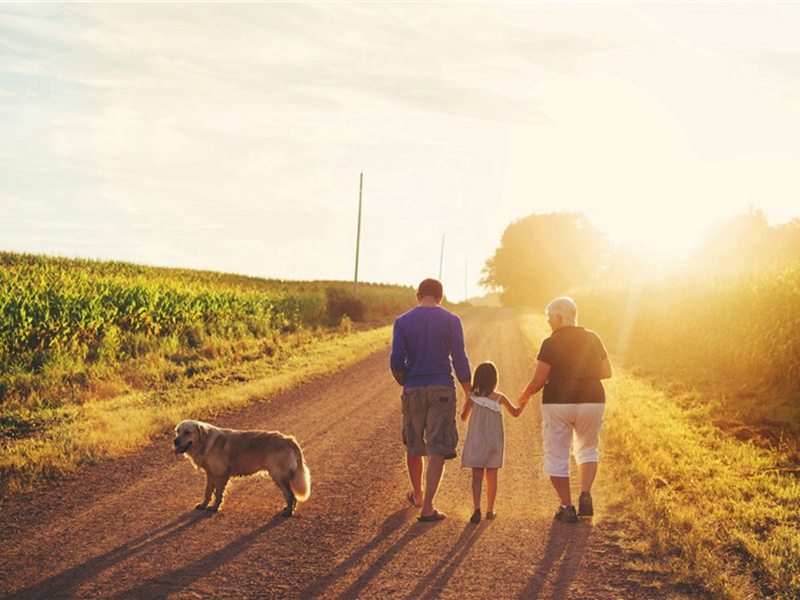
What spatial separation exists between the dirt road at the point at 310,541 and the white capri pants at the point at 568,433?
0.60 metres

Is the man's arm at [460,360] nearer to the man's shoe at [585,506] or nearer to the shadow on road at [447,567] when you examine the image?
Answer: the shadow on road at [447,567]

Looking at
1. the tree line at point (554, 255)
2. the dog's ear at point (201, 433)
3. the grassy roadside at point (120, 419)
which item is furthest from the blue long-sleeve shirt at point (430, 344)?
the tree line at point (554, 255)

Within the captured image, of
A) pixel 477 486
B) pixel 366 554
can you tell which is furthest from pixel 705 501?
pixel 366 554

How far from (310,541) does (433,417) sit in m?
1.69

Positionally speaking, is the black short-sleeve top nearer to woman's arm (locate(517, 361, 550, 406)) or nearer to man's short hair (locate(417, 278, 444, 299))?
woman's arm (locate(517, 361, 550, 406))

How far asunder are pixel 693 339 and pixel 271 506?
55.8ft

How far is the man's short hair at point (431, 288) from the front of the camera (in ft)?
24.2

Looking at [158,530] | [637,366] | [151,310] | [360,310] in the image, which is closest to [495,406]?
[158,530]

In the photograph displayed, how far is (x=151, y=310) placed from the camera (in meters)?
25.0

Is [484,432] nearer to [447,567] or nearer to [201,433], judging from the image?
[447,567]

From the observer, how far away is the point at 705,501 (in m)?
7.96

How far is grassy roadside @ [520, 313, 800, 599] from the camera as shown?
5.98 meters

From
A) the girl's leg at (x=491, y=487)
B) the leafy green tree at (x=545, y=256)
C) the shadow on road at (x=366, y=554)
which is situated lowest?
the shadow on road at (x=366, y=554)

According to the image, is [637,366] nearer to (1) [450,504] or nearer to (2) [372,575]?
(1) [450,504]
